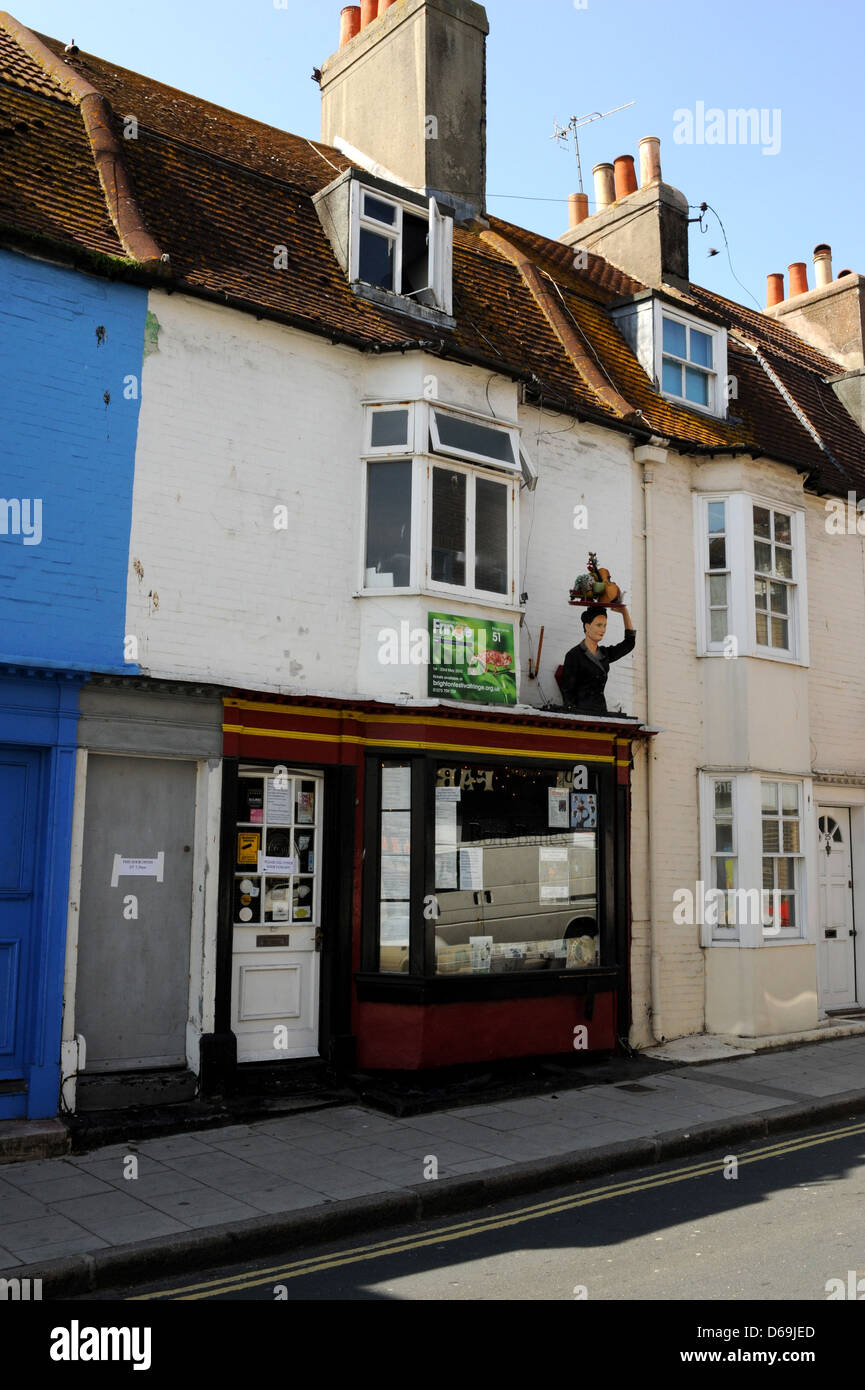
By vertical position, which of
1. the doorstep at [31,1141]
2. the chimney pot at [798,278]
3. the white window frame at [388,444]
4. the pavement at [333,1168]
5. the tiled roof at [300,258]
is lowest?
the pavement at [333,1168]

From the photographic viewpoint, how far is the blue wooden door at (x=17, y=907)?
310 inches

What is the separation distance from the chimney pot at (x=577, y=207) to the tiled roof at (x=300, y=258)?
2044 mm

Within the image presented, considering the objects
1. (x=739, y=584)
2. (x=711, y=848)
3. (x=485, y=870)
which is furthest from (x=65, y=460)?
(x=711, y=848)

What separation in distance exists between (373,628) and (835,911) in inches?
294

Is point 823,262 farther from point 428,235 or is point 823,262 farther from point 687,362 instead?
point 428,235

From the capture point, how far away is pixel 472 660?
1031 cm

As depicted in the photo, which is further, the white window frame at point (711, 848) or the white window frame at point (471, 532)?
the white window frame at point (711, 848)

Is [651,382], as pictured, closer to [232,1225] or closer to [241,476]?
[241,476]

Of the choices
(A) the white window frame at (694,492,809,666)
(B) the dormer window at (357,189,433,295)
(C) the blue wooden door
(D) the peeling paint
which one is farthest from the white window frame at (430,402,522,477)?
(C) the blue wooden door

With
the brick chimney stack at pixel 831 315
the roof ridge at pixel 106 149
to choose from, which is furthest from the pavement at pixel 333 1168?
the brick chimney stack at pixel 831 315

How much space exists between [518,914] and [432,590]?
3.10m

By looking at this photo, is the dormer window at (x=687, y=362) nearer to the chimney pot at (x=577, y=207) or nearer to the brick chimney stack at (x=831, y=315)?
the brick chimney stack at (x=831, y=315)

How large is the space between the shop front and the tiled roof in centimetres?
362

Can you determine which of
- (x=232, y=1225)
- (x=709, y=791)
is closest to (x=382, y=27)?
(x=709, y=791)
